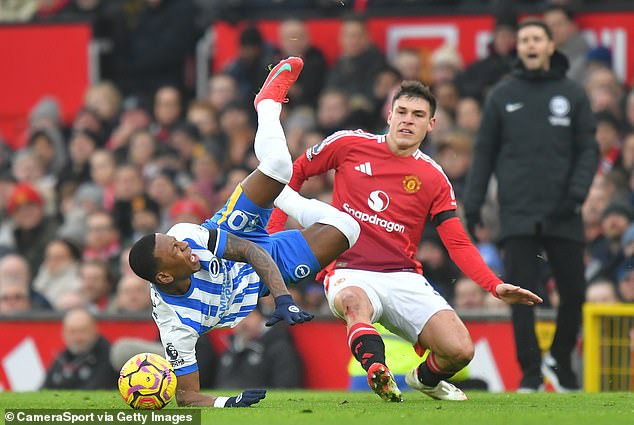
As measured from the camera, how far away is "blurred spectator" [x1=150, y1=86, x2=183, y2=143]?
1758 cm

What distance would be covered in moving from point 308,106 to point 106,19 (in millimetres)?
3954

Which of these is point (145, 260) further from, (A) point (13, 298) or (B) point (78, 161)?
(B) point (78, 161)

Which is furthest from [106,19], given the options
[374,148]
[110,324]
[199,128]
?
[374,148]

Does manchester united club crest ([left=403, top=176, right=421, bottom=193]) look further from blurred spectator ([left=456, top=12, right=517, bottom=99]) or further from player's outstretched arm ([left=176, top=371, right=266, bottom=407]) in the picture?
blurred spectator ([left=456, top=12, right=517, bottom=99])

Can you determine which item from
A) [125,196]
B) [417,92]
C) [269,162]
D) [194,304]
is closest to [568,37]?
[125,196]

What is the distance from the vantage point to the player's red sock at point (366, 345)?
29.8ft

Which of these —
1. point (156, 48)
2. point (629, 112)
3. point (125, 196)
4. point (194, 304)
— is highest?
point (156, 48)

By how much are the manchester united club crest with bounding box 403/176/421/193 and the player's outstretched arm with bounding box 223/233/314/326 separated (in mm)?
1291

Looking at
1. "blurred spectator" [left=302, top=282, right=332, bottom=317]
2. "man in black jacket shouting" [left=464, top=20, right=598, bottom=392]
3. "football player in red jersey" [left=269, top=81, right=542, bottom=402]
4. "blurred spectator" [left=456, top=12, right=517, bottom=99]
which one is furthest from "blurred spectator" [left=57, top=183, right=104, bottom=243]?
"football player in red jersey" [left=269, top=81, right=542, bottom=402]

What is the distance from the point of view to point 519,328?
37.2ft

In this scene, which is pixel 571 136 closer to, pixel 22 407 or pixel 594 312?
pixel 594 312

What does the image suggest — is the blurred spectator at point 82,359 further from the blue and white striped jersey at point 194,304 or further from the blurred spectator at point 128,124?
the blue and white striped jersey at point 194,304

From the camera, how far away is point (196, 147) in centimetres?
1703

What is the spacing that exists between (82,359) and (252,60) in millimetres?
4841
